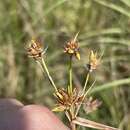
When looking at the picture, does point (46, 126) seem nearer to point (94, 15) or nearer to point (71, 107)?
point (71, 107)

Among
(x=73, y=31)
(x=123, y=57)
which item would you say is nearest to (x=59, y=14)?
(x=73, y=31)

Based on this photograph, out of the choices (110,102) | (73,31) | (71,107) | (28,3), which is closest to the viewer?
(71,107)

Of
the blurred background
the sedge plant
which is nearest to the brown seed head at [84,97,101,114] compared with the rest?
the sedge plant

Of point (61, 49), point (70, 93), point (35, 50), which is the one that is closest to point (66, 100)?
point (70, 93)

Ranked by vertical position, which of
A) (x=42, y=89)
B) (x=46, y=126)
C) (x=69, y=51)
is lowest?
(x=42, y=89)

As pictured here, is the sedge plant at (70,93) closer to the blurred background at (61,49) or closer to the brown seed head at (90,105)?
the brown seed head at (90,105)

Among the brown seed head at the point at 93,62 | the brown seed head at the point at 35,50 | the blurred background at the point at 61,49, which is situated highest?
the brown seed head at the point at 35,50

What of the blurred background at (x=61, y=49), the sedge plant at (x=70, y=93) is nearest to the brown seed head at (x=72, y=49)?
the sedge plant at (x=70, y=93)

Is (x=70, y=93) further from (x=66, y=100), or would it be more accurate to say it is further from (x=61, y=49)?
(x=61, y=49)

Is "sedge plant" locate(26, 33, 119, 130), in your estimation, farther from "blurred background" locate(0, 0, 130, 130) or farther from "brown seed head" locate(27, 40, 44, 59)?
"blurred background" locate(0, 0, 130, 130)
